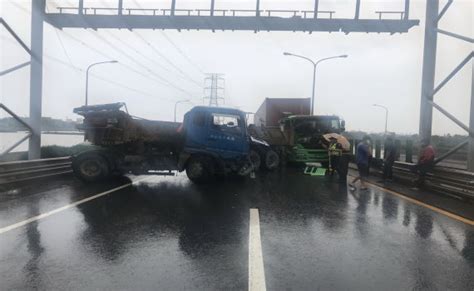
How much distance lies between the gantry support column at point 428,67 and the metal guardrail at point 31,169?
11891 mm

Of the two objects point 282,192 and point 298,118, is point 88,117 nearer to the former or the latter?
point 282,192

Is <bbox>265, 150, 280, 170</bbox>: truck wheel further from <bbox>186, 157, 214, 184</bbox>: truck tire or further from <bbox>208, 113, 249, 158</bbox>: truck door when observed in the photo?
<bbox>186, 157, 214, 184</bbox>: truck tire

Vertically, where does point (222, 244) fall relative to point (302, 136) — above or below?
below

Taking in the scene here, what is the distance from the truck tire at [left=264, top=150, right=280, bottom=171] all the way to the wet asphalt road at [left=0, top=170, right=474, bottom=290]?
818cm

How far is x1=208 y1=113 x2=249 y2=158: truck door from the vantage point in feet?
44.4

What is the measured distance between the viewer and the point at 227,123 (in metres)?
13.9

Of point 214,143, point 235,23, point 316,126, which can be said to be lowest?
point 214,143

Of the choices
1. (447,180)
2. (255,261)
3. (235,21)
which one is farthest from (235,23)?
(255,261)

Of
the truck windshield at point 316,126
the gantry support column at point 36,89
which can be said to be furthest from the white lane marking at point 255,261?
the truck windshield at point 316,126

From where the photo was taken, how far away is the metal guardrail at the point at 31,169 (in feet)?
35.6

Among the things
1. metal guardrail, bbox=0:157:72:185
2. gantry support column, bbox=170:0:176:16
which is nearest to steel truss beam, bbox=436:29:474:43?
gantry support column, bbox=170:0:176:16

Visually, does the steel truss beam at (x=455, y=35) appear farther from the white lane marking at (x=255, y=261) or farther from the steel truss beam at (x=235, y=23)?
the white lane marking at (x=255, y=261)

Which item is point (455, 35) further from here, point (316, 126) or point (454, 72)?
point (316, 126)

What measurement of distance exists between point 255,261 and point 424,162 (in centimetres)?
939
